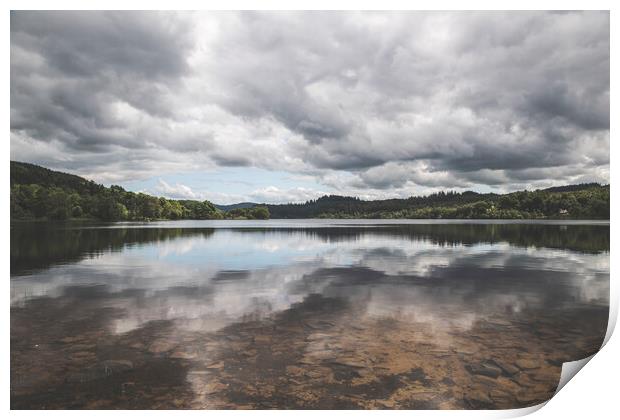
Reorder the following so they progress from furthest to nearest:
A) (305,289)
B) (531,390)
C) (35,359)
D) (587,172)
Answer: (587,172)
(305,289)
(35,359)
(531,390)

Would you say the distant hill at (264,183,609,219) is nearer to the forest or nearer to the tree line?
the forest

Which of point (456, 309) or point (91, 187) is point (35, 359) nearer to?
point (456, 309)

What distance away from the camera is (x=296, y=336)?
8.54 meters

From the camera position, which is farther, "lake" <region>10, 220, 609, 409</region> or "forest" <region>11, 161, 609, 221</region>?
"forest" <region>11, 161, 609, 221</region>

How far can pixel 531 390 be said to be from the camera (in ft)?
23.3

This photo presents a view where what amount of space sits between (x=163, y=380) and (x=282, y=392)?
2.14 metres

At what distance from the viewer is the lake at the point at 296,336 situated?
6.63 meters

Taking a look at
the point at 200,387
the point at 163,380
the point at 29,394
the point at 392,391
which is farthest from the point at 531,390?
the point at 29,394

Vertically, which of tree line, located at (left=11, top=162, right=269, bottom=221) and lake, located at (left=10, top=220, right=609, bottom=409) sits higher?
tree line, located at (left=11, top=162, right=269, bottom=221)

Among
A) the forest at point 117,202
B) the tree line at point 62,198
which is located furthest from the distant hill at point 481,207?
the tree line at point 62,198

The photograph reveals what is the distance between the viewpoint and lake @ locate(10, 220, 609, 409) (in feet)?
21.8

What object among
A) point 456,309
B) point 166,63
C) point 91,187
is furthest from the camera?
point 91,187

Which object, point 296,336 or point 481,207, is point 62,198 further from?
point 481,207

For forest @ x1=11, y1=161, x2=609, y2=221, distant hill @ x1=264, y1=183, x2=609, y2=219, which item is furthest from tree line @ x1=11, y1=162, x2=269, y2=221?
distant hill @ x1=264, y1=183, x2=609, y2=219
